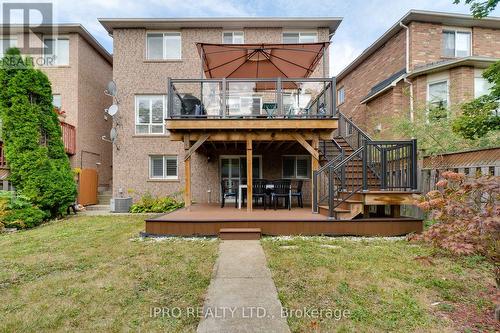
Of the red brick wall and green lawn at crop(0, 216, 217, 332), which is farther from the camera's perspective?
the red brick wall

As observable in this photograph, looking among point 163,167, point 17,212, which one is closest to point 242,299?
point 17,212

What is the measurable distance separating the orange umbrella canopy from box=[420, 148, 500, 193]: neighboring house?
4329 mm

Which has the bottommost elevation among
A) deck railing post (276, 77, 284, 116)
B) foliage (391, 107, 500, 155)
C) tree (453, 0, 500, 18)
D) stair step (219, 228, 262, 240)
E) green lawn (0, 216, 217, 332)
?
green lawn (0, 216, 217, 332)

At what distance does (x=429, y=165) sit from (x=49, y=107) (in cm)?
1250

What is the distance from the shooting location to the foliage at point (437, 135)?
754 centimetres

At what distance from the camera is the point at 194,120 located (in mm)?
7340

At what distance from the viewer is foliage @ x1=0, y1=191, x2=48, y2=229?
7836 millimetres

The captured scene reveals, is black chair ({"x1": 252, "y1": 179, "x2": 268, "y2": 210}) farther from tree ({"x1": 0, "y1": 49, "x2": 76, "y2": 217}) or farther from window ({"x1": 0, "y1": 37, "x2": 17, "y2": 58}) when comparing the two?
window ({"x1": 0, "y1": 37, "x2": 17, "y2": 58})

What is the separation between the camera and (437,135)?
8344mm

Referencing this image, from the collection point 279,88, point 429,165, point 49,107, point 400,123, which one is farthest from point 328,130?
point 49,107

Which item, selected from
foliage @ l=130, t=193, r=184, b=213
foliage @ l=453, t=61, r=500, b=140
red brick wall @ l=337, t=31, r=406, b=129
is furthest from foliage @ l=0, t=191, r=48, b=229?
red brick wall @ l=337, t=31, r=406, b=129

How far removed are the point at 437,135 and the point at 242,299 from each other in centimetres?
824

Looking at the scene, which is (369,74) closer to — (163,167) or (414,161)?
(414,161)

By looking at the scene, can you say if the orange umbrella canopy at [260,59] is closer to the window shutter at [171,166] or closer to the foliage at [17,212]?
the window shutter at [171,166]
